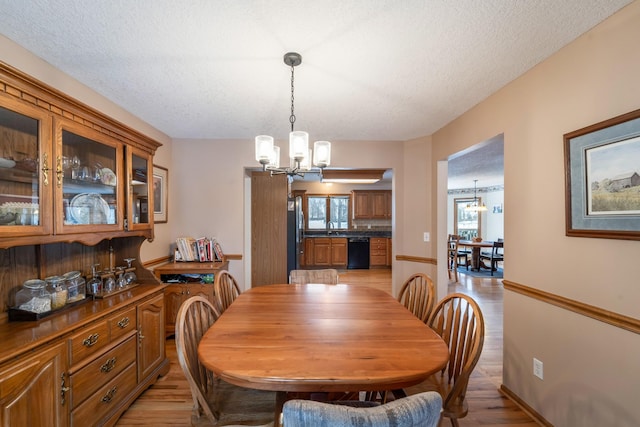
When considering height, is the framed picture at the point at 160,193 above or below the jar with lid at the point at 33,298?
above

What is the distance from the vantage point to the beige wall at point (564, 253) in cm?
129

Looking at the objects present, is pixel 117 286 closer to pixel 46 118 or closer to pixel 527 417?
pixel 46 118

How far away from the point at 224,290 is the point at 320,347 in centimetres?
111

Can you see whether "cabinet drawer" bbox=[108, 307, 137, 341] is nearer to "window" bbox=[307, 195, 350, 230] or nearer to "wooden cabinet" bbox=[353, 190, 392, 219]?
"window" bbox=[307, 195, 350, 230]

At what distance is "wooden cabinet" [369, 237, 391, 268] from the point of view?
6.72 m

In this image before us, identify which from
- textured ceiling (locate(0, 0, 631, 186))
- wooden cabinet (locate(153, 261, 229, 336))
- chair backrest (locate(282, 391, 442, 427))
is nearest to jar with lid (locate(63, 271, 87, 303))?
wooden cabinet (locate(153, 261, 229, 336))

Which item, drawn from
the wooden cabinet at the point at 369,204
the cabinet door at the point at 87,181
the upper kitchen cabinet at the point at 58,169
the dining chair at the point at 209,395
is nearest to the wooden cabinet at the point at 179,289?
the upper kitchen cabinet at the point at 58,169

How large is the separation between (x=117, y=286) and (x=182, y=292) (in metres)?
0.83

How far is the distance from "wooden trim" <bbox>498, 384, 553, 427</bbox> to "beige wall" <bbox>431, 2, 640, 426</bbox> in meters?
0.04

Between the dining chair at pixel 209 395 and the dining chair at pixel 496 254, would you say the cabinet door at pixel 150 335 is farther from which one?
the dining chair at pixel 496 254

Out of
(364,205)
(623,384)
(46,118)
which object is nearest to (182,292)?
(46,118)

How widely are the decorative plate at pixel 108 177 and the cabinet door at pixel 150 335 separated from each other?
906 mm

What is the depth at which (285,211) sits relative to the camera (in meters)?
3.85

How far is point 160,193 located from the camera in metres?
3.05
